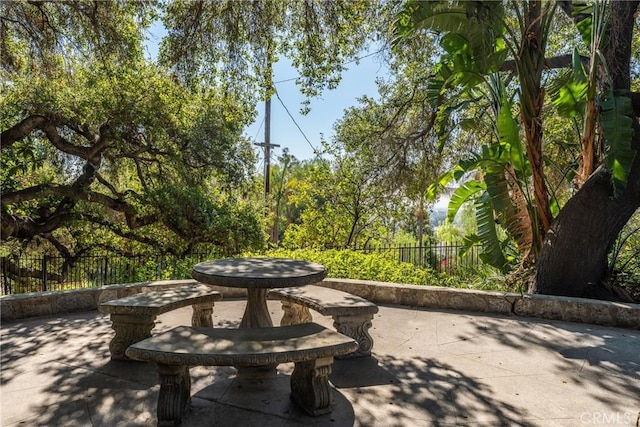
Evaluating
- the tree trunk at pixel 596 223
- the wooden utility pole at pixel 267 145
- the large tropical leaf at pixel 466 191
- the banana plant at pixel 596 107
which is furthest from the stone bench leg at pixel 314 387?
the wooden utility pole at pixel 267 145

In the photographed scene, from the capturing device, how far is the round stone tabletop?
3.22m

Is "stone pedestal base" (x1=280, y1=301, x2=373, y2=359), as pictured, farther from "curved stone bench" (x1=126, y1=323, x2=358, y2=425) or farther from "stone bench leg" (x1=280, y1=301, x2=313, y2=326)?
"curved stone bench" (x1=126, y1=323, x2=358, y2=425)

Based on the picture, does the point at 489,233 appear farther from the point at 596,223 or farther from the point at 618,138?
the point at 618,138

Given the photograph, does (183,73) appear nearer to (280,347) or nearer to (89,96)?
(89,96)

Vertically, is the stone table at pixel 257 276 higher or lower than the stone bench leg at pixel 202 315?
higher

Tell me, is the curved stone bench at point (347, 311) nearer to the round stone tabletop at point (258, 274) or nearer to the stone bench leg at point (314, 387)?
the round stone tabletop at point (258, 274)

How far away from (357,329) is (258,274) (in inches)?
46.0

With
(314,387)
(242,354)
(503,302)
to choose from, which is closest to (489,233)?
(503,302)

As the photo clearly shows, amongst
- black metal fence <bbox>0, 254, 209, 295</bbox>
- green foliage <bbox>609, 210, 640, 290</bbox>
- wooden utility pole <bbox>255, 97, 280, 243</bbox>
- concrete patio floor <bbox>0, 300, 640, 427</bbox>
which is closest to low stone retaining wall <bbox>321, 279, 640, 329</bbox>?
concrete patio floor <bbox>0, 300, 640, 427</bbox>

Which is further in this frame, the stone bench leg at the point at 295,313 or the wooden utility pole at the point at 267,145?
the wooden utility pole at the point at 267,145

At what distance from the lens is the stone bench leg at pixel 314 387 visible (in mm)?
2664

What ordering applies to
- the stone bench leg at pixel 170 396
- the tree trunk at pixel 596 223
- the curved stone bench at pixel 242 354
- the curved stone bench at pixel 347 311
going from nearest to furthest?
the curved stone bench at pixel 242 354, the stone bench leg at pixel 170 396, the curved stone bench at pixel 347 311, the tree trunk at pixel 596 223

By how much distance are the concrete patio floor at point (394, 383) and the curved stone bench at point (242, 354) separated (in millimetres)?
142

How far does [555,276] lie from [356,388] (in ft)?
13.2
